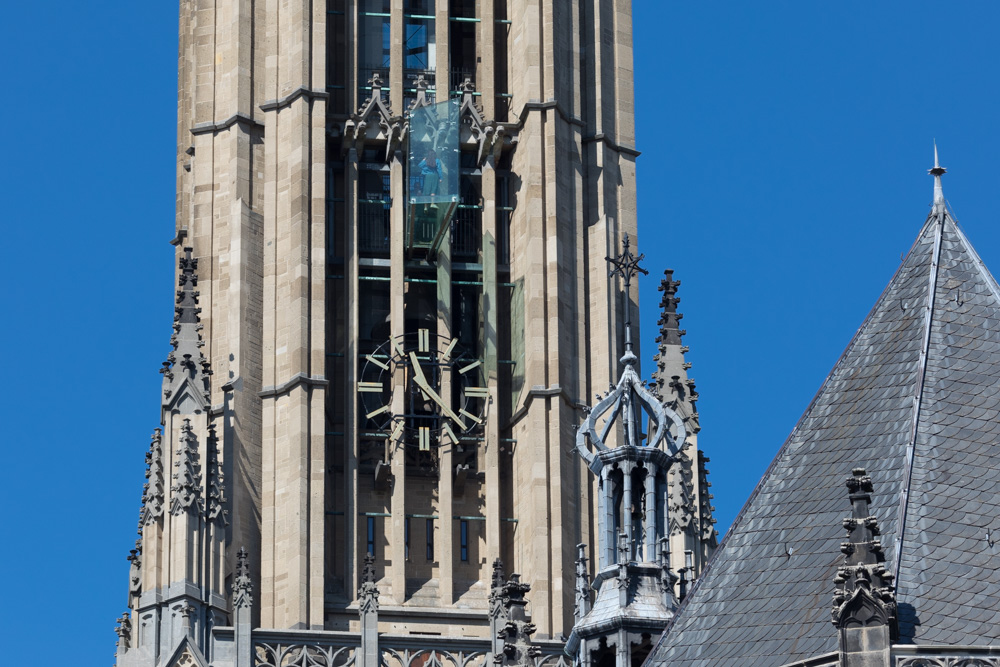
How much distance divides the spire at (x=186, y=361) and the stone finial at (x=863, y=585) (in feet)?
69.9

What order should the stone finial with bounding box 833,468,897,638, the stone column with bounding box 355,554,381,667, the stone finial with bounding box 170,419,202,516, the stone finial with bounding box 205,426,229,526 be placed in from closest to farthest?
the stone finial with bounding box 833,468,897,638 < the stone column with bounding box 355,554,381,667 < the stone finial with bounding box 170,419,202,516 < the stone finial with bounding box 205,426,229,526

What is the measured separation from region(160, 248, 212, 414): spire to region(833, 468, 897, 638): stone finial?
21319mm

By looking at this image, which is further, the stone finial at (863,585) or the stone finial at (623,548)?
the stone finial at (623,548)

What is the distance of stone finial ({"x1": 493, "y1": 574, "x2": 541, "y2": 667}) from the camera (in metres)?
34.2

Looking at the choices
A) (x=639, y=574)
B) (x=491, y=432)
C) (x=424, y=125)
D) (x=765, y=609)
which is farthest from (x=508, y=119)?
(x=765, y=609)

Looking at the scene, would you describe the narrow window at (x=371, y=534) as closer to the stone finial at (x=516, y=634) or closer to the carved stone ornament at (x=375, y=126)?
the carved stone ornament at (x=375, y=126)

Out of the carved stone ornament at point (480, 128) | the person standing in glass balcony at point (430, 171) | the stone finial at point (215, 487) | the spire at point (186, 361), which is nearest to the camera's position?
the stone finial at point (215, 487)

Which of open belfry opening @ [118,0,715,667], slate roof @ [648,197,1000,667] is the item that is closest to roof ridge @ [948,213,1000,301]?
slate roof @ [648,197,1000,667]

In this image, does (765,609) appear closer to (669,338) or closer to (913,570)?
(913,570)

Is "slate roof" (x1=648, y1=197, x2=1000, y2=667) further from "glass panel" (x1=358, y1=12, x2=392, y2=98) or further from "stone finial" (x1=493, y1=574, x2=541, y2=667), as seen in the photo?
"glass panel" (x1=358, y1=12, x2=392, y2=98)

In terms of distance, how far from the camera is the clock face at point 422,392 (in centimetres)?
5247

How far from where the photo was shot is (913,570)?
1243 inches

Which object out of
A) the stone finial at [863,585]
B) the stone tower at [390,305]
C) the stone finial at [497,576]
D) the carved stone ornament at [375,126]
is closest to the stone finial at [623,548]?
the stone finial at [863,585]

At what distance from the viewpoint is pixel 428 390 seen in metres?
52.6
